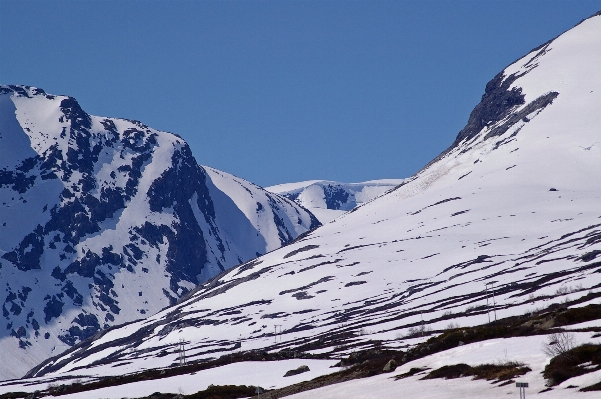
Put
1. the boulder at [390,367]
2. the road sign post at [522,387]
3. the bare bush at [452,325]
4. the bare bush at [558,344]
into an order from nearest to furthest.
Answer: the road sign post at [522,387] → the bare bush at [558,344] → the boulder at [390,367] → the bare bush at [452,325]

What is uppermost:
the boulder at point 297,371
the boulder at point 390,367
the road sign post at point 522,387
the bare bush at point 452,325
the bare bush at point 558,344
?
the bare bush at point 452,325

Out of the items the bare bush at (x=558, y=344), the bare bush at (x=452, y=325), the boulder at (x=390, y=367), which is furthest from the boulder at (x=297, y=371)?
the bare bush at (x=452, y=325)

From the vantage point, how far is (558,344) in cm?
5166

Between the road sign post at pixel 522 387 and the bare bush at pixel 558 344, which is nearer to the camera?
the road sign post at pixel 522 387

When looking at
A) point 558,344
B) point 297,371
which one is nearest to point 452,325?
point 297,371

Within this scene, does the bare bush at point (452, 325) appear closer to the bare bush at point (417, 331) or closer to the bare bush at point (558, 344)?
the bare bush at point (417, 331)

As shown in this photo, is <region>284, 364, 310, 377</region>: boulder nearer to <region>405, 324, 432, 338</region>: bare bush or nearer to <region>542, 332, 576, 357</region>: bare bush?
<region>542, 332, 576, 357</region>: bare bush

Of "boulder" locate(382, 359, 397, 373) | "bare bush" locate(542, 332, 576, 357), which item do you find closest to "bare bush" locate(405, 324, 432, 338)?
"boulder" locate(382, 359, 397, 373)

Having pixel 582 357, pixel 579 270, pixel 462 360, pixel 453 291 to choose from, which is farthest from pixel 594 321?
pixel 453 291

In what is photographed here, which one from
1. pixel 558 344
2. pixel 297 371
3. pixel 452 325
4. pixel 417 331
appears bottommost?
pixel 558 344

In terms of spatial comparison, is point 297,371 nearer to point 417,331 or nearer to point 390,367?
point 390,367

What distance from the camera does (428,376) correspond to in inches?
2227

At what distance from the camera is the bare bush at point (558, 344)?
51.4 m

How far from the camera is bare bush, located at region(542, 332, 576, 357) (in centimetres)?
5138
